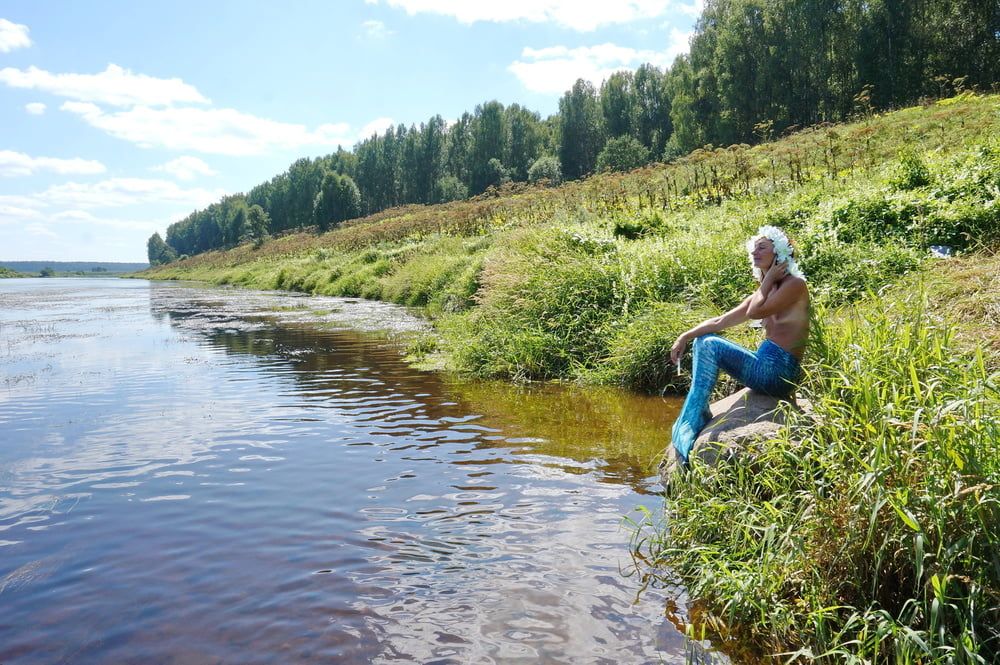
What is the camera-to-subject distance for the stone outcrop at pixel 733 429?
444cm

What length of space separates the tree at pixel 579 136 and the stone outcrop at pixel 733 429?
255 ft

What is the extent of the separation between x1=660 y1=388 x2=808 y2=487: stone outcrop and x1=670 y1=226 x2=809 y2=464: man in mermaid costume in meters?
0.10

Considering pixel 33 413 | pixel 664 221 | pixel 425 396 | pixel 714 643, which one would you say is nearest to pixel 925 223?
pixel 664 221

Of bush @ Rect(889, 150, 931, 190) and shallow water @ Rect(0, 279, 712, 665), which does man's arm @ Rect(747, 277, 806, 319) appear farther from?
bush @ Rect(889, 150, 931, 190)

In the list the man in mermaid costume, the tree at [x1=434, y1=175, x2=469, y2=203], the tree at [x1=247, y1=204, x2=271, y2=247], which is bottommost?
the man in mermaid costume

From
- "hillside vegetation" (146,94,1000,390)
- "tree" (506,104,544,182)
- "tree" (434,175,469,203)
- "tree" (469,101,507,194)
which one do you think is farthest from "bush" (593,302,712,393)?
"tree" (469,101,507,194)

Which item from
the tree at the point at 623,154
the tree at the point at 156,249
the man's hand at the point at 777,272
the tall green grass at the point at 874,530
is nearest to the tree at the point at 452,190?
the tree at the point at 623,154

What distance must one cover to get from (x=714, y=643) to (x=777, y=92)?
54.4 m

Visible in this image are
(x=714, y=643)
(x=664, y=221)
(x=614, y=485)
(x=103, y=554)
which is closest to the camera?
(x=714, y=643)

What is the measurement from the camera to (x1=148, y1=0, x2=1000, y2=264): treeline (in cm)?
4194

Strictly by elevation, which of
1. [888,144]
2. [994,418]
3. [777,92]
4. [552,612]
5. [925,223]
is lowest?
[552,612]

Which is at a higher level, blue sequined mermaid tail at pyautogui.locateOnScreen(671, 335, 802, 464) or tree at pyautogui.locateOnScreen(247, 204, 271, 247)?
tree at pyautogui.locateOnScreen(247, 204, 271, 247)

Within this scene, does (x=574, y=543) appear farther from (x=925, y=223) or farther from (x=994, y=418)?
(x=925, y=223)

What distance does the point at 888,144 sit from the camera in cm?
1667
